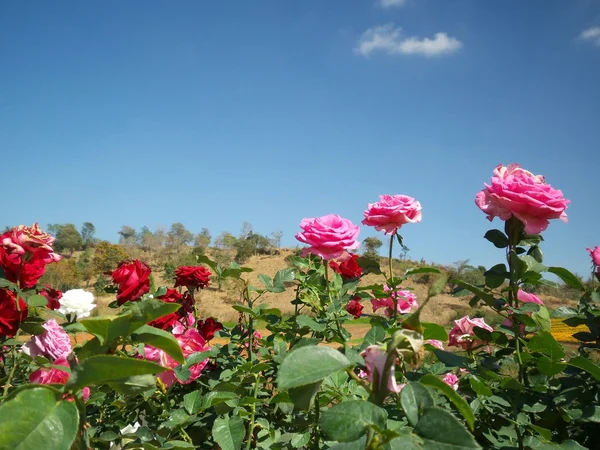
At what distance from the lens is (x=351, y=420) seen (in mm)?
534

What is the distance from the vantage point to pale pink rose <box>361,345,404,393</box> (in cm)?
A: 53

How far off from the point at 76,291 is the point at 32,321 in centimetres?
69

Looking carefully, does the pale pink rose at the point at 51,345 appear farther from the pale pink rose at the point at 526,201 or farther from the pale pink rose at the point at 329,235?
the pale pink rose at the point at 526,201

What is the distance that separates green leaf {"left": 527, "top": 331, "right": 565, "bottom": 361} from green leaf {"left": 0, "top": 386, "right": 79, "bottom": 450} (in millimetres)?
960

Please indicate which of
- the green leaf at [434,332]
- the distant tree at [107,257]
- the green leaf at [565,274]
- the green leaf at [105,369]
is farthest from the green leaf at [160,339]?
the distant tree at [107,257]

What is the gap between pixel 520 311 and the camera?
44.6 inches

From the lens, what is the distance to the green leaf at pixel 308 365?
19.7 inches

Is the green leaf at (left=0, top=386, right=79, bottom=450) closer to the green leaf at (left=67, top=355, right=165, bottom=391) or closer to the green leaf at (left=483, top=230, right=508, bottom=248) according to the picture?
the green leaf at (left=67, top=355, right=165, bottom=391)

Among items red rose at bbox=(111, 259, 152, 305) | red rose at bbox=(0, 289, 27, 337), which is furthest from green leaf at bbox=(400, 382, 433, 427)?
red rose at bbox=(111, 259, 152, 305)

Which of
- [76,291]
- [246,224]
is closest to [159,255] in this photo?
[246,224]

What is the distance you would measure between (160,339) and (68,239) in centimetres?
4684

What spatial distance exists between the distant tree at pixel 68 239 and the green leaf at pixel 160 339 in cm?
4573

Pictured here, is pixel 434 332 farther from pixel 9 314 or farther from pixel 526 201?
pixel 9 314

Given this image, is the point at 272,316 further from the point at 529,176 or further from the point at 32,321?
the point at 529,176
